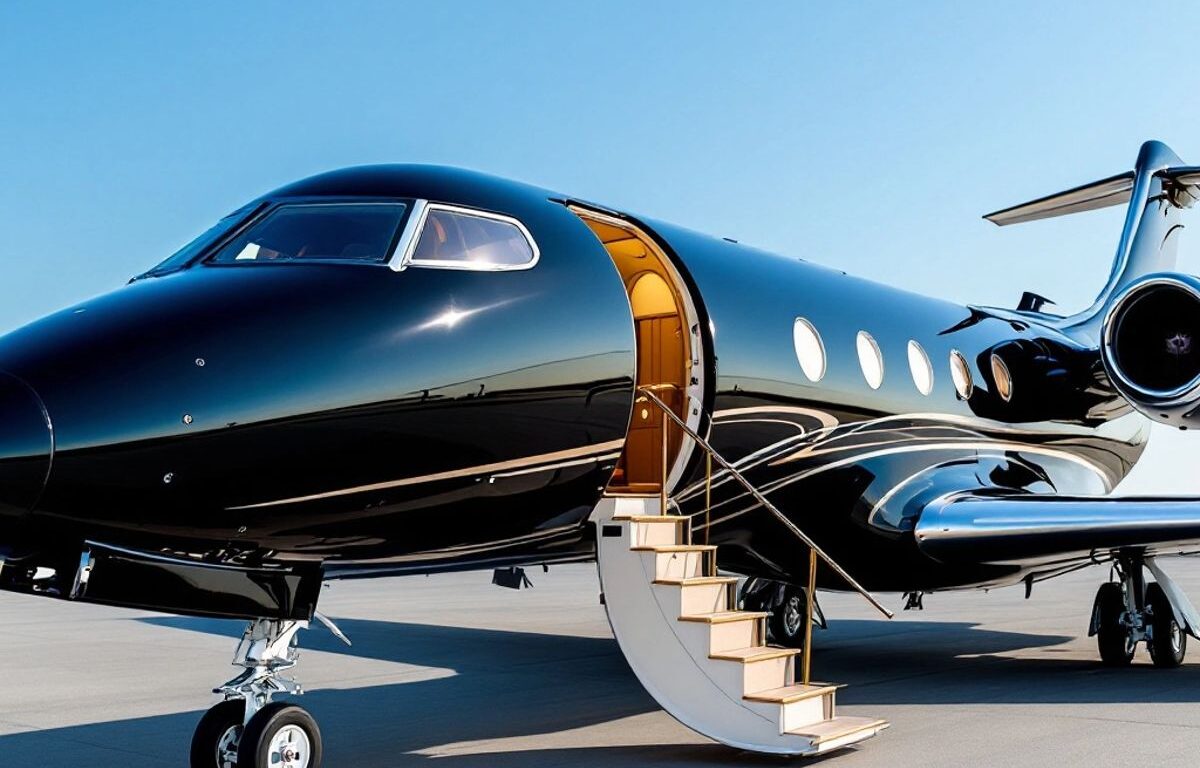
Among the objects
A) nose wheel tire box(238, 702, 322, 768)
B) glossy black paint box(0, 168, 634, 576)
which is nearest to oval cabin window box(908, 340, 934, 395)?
glossy black paint box(0, 168, 634, 576)

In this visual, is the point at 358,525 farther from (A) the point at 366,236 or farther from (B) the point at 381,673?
(B) the point at 381,673

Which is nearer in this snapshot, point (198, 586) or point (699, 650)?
point (198, 586)

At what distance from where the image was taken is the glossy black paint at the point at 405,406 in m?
5.34

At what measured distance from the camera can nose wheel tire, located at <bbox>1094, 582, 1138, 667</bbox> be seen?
12664 millimetres

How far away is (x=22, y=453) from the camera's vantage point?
5.03 m

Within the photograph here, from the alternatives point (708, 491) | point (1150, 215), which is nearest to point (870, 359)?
point (708, 491)

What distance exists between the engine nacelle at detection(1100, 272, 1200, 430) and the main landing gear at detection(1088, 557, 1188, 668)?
1.71 metres

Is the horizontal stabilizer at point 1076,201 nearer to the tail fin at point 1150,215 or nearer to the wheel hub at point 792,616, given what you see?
the tail fin at point 1150,215

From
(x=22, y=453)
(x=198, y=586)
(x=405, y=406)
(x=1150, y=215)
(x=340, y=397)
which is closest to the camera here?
(x=22, y=453)

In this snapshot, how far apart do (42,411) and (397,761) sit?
3642mm

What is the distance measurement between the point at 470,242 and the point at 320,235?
82 centimetres

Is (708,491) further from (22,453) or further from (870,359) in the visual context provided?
(22,453)

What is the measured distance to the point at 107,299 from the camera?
20.1 ft

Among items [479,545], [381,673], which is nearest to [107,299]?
[479,545]
